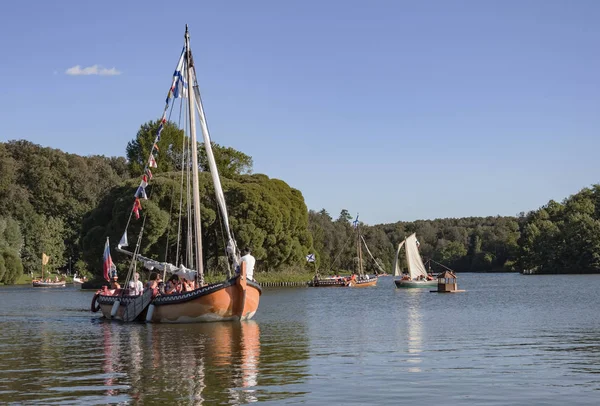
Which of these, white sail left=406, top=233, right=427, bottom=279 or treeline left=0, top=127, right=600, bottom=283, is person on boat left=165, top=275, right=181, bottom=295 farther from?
white sail left=406, top=233, right=427, bottom=279

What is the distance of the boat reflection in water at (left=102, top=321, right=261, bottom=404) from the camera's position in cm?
2016

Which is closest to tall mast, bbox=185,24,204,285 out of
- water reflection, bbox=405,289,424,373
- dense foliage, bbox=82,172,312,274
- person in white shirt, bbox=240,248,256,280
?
person in white shirt, bbox=240,248,256,280

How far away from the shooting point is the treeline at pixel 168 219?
92.7 m

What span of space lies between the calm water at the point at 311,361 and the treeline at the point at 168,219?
758 inches

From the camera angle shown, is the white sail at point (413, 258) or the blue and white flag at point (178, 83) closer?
the blue and white flag at point (178, 83)

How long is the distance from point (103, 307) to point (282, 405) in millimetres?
31606

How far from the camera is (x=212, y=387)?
20922 mm

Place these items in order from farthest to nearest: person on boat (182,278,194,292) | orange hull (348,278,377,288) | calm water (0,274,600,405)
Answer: orange hull (348,278,377,288)
person on boat (182,278,194,292)
calm water (0,274,600,405)

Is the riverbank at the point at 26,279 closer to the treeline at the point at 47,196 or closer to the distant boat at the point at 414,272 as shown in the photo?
the treeline at the point at 47,196

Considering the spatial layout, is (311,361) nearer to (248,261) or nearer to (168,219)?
(248,261)

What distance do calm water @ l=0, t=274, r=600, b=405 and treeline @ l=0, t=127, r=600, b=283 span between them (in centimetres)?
1925

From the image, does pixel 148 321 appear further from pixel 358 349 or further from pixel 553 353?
pixel 553 353

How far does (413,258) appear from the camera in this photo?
9819 cm

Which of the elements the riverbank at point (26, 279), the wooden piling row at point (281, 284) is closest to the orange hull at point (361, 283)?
the wooden piling row at point (281, 284)
